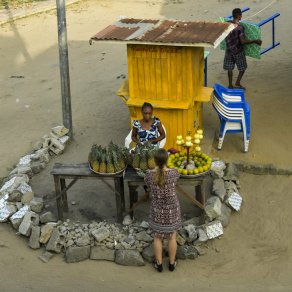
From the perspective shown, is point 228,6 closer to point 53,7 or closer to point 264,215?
point 53,7

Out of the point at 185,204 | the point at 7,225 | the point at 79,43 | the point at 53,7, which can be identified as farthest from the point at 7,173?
the point at 53,7

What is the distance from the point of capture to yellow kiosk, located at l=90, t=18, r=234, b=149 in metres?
7.69

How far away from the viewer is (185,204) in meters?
7.56

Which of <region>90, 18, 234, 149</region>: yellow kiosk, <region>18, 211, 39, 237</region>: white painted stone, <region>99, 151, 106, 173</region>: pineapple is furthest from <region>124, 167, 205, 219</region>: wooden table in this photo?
<region>90, 18, 234, 149</region>: yellow kiosk

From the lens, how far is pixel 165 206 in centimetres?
Result: 617

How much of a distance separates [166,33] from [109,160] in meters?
2.14

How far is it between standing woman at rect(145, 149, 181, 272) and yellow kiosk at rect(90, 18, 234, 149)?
6.73 feet

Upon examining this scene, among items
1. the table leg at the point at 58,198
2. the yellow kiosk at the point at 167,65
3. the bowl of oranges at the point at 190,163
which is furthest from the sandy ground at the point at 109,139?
the bowl of oranges at the point at 190,163

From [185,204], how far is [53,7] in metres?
12.6

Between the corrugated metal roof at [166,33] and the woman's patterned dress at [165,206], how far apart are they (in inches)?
85.2

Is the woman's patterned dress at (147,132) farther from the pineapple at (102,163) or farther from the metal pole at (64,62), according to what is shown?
the metal pole at (64,62)

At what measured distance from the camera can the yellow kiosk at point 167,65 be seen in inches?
303

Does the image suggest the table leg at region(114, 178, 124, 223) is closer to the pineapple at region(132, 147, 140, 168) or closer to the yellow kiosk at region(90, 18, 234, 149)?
the pineapple at region(132, 147, 140, 168)

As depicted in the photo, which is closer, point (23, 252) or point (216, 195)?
point (23, 252)
